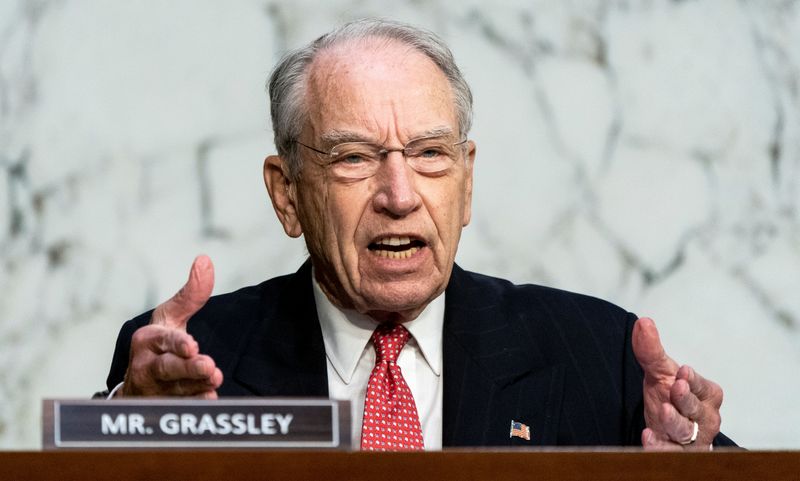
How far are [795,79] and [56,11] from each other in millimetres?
1613

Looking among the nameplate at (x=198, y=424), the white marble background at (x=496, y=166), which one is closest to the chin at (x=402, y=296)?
the nameplate at (x=198, y=424)

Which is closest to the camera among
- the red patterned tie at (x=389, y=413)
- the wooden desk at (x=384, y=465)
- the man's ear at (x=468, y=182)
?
the wooden desk at (x=384, y=465)

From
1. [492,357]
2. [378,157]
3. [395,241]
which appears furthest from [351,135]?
[492,357]

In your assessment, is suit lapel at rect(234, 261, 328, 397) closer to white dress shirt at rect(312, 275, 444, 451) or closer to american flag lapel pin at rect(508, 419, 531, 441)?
white dress shirt at rect(312, 275, 444, 451)

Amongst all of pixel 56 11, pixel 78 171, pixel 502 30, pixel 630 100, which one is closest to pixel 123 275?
pixel 78 171

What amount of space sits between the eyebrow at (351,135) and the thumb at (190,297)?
1.38 ft

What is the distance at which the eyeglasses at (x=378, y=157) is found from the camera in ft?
6.71

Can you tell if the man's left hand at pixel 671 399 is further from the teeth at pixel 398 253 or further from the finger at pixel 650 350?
the teeth at pixel 398 253

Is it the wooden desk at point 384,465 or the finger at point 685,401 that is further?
the finger at point 685,401

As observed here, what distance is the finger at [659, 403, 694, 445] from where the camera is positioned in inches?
65.9

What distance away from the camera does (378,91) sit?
6.75 ft

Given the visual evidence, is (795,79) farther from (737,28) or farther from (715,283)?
(715,283)

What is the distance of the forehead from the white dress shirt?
303 mm

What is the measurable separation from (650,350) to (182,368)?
0.58 meters
